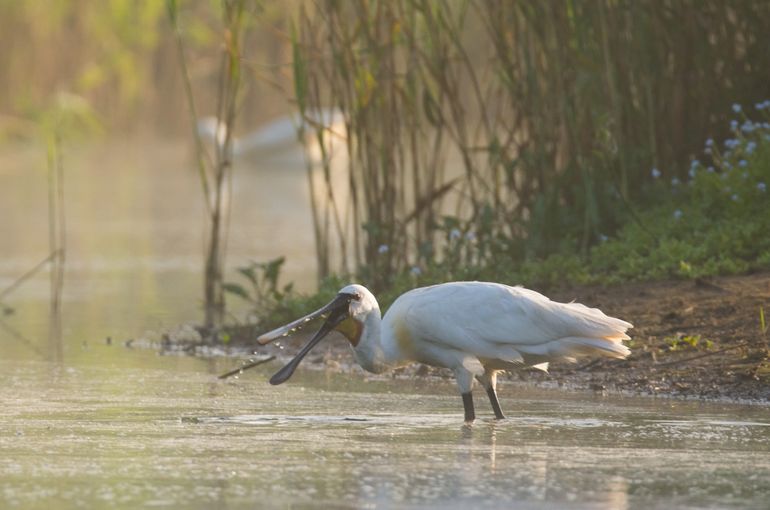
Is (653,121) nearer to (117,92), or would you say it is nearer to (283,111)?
(117,92)

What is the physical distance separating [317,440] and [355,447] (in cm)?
21

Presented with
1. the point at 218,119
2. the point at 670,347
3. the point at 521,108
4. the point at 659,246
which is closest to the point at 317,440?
the point at 670,347

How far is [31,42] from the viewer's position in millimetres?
27641

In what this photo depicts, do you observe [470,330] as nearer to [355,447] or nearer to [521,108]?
[355,447]

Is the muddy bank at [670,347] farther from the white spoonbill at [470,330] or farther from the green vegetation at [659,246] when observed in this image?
the white spoonbill at [470,330]

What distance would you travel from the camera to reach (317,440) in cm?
615

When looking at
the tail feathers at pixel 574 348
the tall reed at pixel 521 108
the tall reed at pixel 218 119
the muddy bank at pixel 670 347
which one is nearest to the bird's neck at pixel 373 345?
the tail feathers at pixel 574 348

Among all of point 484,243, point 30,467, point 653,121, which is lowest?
point 30,467

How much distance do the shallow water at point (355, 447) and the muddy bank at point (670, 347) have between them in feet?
0.97

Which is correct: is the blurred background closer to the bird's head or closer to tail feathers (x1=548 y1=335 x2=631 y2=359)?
tail feathers (x1=548 y1=335 x2=631 y2=359)

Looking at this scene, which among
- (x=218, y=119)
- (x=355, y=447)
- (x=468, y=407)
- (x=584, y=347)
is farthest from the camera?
(x=218, y=119)

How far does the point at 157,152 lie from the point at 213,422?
26424 mm

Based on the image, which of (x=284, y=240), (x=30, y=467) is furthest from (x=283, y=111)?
(x=30, y=467)

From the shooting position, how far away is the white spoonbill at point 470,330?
676 cm
